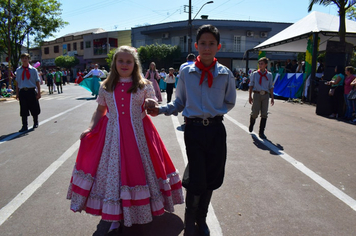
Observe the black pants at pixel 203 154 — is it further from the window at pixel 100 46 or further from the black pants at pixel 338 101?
the window at pixel 100 46

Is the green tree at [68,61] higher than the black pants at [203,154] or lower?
higher

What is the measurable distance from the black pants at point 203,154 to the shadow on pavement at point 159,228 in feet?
1.76

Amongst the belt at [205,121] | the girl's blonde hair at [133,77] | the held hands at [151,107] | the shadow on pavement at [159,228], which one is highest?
the girl's blonde hair at [133,77]

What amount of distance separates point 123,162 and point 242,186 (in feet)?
6.87

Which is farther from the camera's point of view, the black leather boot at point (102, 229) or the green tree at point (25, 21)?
the green tree at point (25, 21)

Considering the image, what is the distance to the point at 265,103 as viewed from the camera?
726cm

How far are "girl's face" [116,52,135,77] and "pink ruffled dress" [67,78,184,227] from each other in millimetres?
98

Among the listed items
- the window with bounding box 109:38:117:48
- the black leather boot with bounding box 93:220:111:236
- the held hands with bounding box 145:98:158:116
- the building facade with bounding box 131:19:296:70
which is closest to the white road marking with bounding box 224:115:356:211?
the held hands with bounding box 145:98:158:116

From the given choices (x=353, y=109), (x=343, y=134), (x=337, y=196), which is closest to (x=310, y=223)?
(x=337, y=196)

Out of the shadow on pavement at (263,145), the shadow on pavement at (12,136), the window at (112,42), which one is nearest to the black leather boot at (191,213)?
the shadow on pavement at (263,145)

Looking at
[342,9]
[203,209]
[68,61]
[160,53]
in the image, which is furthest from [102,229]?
[68,61]

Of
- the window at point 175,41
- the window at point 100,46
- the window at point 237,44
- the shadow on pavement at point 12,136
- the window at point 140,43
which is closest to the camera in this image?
the shadow on pavement at point 12,136

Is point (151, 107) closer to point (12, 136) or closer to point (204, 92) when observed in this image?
point (204, 92)

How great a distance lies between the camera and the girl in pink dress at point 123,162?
2.76 metres
